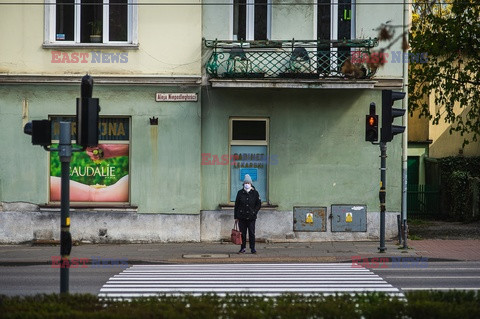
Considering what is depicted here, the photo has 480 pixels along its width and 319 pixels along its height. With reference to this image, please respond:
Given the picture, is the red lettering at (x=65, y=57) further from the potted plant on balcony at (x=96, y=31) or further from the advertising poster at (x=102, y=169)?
the advertising poster at (x=102, y=169)

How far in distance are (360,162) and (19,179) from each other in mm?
8612

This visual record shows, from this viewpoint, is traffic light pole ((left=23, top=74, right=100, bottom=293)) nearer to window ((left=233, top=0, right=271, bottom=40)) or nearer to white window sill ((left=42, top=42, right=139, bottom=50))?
white window sill ((left=42, top=42, right=139, bottom=50))

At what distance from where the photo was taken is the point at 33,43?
21.8 meters

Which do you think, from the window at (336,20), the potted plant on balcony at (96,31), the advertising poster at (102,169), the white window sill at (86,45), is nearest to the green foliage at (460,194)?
the window at (336,20)

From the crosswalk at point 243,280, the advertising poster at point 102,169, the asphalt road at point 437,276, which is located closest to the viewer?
the crosswalk at point 243,280

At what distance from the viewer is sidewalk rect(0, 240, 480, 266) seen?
19.3m

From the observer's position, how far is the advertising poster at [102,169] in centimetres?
2216

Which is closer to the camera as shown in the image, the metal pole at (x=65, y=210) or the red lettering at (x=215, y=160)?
the metal pole at (x=65, y=210)

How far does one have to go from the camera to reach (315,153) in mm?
22312

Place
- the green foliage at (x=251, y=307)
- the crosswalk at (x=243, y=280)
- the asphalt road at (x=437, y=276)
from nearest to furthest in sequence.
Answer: the green foliage at (x=251, y=307) → the crosswalk at (x=243, y=280) → the asphalt road at (x=437, y=276)

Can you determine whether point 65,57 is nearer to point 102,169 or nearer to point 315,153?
point 102,169

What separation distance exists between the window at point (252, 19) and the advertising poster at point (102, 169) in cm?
373

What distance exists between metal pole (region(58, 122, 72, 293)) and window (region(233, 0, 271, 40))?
986cm

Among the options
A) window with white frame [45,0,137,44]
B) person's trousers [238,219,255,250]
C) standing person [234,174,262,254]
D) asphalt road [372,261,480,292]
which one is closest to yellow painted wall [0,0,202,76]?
window with white frame [45,0,137,44]
